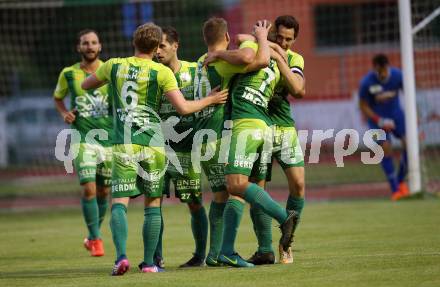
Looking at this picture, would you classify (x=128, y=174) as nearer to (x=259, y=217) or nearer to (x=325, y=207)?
(x=259, y=217)

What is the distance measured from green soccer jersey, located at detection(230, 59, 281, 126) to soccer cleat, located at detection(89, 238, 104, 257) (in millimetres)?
2782

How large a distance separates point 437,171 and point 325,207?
5.42 metres

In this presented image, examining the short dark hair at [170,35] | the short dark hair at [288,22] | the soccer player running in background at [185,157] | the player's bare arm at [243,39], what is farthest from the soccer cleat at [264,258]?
the short dark hair at [170,35]

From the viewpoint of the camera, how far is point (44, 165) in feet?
92.5

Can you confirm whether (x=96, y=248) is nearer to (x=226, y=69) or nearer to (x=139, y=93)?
(x=139, y=93)

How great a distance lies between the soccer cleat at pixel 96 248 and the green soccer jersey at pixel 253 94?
2.78 m

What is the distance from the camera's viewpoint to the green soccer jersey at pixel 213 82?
846 centimetres

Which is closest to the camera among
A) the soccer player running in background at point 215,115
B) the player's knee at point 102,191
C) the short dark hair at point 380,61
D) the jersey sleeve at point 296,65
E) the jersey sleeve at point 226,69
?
the jersey sleeve at point 226,69

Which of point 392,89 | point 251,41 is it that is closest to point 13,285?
point 251,41

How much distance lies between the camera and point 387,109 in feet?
54.7

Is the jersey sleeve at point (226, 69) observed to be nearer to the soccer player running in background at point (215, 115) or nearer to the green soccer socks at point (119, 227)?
the soccer player running in background at point (215, 115)

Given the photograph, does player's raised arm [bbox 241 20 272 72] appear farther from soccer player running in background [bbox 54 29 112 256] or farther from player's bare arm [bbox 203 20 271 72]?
soccer player running in background [bbox 54 29 112 256]

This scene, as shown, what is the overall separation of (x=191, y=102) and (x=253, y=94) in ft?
2.00

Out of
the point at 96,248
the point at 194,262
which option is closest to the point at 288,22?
the point at 194,262
